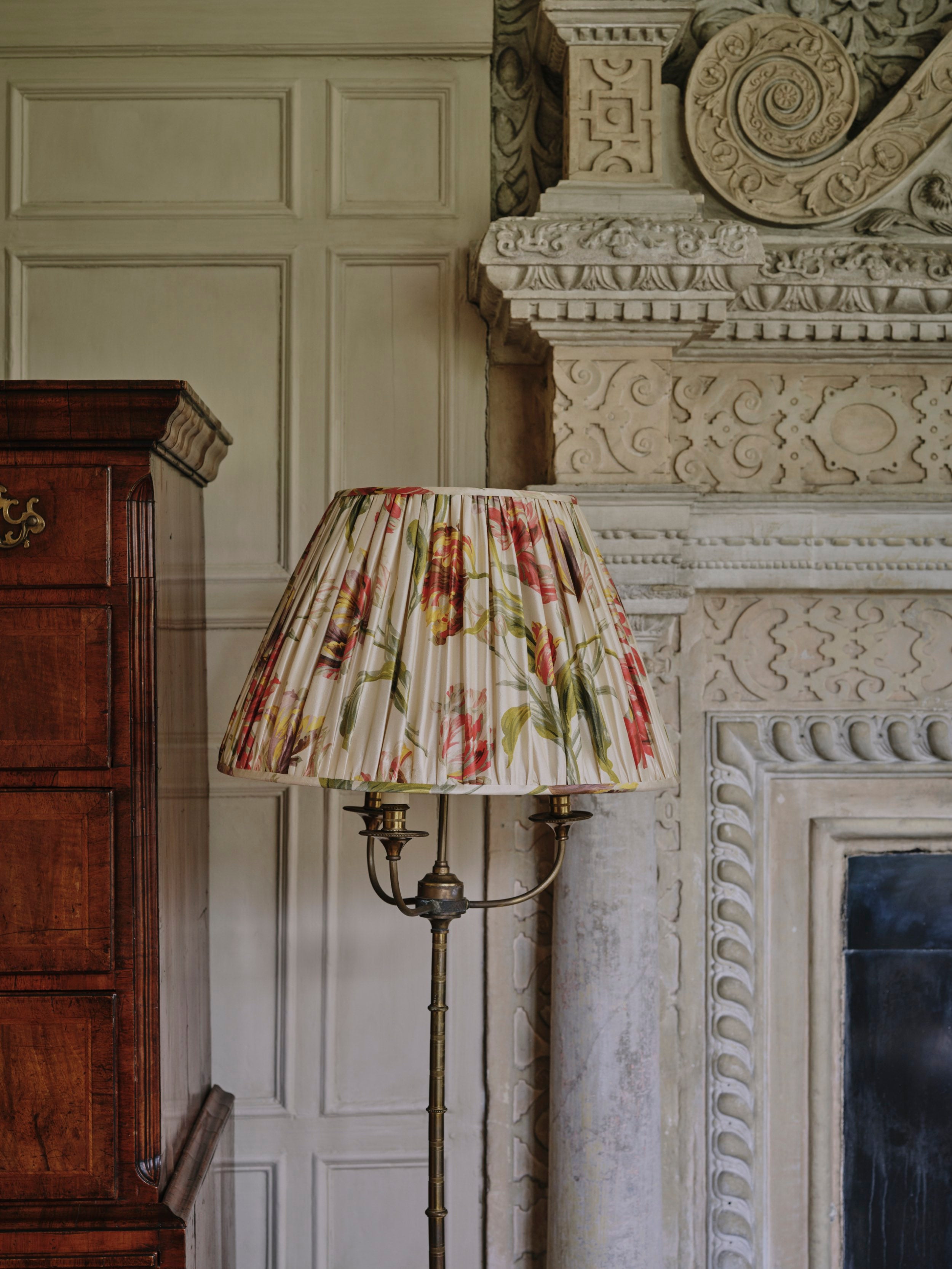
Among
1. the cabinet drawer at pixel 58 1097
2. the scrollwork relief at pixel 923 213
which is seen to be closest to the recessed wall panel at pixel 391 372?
the scrollwork relief at pixel 923 213

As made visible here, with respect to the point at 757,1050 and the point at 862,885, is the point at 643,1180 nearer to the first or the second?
the point at 757,1050

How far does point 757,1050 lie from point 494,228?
4.77 feet

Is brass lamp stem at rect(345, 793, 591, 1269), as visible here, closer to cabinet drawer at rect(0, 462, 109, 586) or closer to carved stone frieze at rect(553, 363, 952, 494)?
cabinet drawer at rect(0, 462, 109, 586)

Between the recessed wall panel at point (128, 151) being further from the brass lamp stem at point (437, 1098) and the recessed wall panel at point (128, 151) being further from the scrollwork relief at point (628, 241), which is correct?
the brass lamp stem at point (437, 1098)

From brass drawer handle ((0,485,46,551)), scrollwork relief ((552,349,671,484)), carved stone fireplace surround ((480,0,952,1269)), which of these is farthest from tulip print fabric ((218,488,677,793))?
carved stone fireplace surround ((480,0,952,1269))

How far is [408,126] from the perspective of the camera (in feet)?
5.95

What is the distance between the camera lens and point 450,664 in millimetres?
1088

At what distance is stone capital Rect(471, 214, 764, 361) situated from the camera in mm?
1594

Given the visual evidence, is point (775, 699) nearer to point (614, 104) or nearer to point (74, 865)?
point (614, 104)

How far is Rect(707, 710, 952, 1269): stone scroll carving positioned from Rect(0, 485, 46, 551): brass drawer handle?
1135 millimetres

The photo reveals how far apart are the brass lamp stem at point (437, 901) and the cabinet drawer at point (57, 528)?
0.46 metres

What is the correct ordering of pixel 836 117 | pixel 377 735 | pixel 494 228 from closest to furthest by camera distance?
pixel 377 735 → pixel 494 228 → pixel 836 117

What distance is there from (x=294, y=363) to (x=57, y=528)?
0.64 metres

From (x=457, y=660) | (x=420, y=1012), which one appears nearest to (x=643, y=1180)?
(x=420, y=1012)
